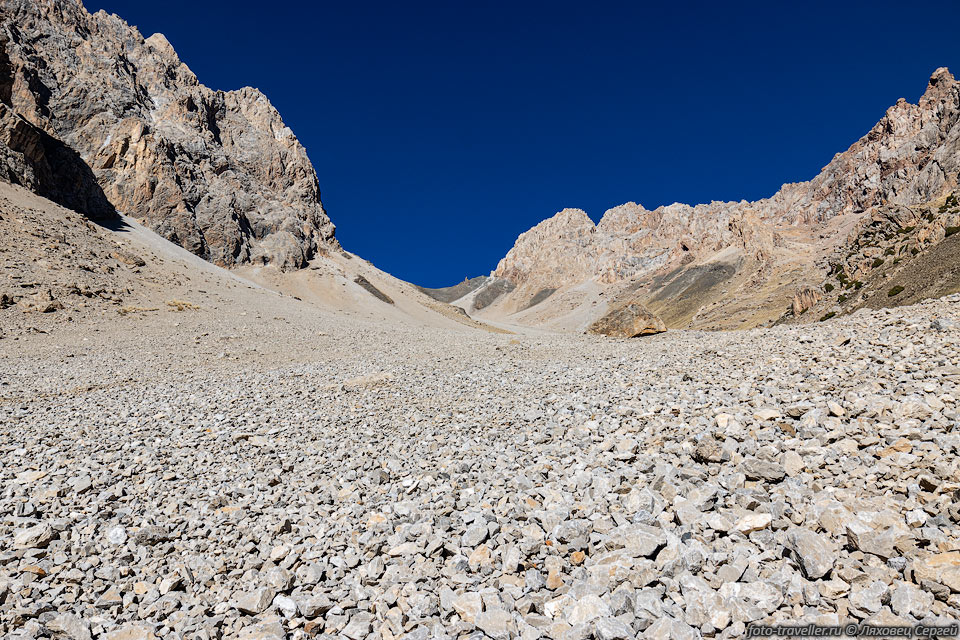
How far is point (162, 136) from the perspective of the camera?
94688mm

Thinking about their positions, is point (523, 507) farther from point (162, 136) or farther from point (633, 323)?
point (162, 136)

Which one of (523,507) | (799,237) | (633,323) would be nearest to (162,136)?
(633,323)

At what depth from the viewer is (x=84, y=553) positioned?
6727 mm

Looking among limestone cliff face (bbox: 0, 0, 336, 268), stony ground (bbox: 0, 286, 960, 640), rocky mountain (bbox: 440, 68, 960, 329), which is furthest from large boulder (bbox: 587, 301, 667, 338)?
limestone cliff face (bbox: 0, 0, 336, 268)

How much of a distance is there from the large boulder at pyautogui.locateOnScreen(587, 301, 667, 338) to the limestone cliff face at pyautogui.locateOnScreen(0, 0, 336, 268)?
3062 inches

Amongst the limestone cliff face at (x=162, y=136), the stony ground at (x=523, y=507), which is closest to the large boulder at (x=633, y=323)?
the stony ground at (x=523, y=507)

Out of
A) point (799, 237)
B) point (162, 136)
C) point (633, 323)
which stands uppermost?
point (799, 237)

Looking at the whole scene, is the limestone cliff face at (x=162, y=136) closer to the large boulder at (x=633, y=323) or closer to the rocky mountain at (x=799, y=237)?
the large boulder at (x=633, y=323)

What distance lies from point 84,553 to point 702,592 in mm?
8166

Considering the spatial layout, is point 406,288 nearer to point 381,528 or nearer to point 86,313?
point 86,313

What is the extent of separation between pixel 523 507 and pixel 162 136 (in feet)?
380

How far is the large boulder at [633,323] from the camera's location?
34.1 m

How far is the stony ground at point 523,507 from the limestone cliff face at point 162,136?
84.8 m

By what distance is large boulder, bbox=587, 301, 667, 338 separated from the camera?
112 ft
